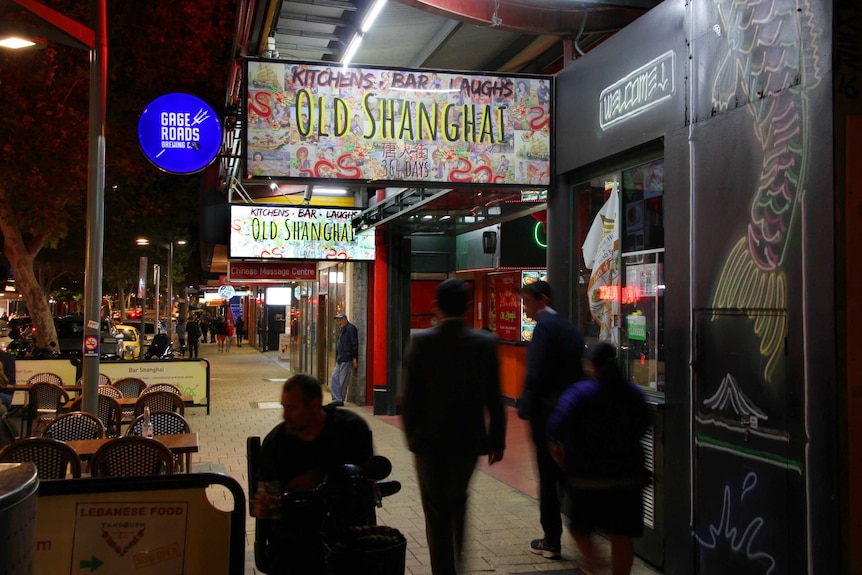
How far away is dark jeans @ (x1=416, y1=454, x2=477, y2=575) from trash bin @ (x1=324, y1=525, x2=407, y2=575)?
2.80 feet

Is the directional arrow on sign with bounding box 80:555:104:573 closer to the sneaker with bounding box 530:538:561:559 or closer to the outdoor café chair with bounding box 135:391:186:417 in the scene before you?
the sneaker with bounding box 530:538:561:559

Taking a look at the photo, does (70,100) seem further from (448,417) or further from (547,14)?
(448,417)

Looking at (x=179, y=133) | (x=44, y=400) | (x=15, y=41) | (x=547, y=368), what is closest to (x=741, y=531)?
(x=547, y=368)

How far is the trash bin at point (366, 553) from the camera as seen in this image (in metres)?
3.60

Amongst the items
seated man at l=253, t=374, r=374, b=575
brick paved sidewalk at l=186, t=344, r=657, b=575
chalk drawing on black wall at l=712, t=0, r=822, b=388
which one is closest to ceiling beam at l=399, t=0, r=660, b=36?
chalk drawing on black wall at l=712, t=0, r=822, b=388

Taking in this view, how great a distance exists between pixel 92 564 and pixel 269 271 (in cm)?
1533

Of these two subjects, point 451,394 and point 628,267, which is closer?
point 451,394

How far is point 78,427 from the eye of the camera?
769cm

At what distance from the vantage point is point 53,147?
55.2 ft

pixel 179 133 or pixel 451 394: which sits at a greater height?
pixel 179 133

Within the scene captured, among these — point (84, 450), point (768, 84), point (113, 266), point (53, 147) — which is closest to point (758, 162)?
point (768, 84)

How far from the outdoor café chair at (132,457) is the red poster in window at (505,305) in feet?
31.8

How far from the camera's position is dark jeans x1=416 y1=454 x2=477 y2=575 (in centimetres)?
462

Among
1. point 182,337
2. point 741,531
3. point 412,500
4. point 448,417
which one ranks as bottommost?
point 412,500
